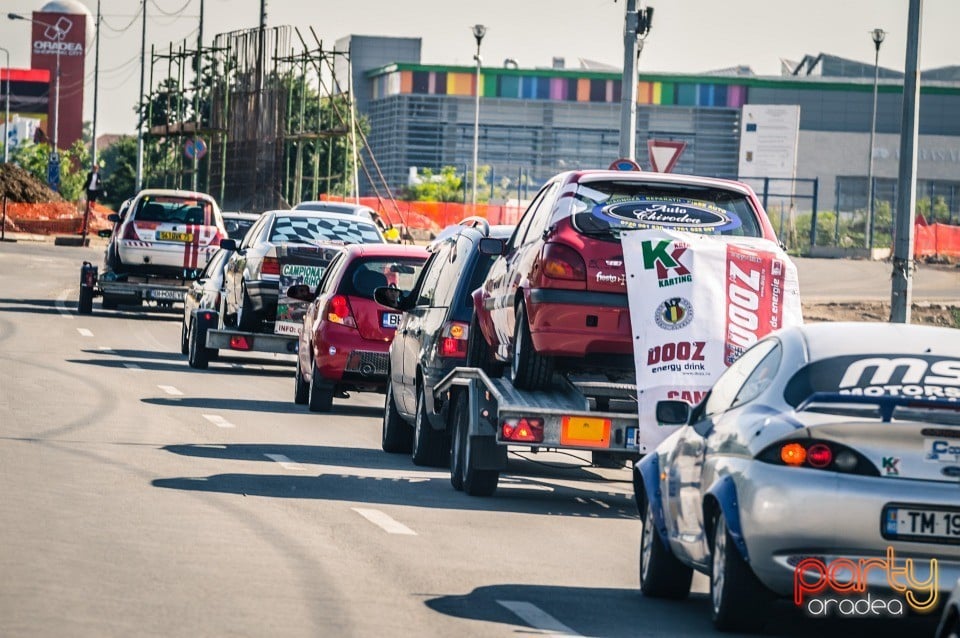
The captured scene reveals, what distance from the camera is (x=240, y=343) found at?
960 inches

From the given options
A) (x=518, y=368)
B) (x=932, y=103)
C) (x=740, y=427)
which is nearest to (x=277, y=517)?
(x=518, y=368)

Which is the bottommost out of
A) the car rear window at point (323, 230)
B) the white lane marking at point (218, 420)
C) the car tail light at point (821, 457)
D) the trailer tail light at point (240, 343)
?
the white lane marking at point (218, 420)

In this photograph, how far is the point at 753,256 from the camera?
12664mm

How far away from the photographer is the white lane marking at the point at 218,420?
18594mm

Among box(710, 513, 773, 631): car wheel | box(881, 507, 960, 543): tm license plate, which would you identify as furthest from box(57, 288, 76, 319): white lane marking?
box(881, 507, 960, 543): tm license plate

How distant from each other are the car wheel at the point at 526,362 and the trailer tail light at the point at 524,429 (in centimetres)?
76

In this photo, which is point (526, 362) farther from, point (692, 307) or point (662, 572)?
point (662, 572)

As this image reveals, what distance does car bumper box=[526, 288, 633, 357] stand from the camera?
43.3 feet

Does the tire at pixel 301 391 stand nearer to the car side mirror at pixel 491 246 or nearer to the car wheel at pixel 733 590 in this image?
the car side mirror at pixel 491 246

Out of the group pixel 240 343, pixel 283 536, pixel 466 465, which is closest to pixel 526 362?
pixel 466 465

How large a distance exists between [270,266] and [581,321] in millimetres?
11090

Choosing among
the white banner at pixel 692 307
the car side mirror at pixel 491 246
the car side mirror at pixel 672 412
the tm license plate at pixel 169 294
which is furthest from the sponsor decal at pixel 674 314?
the tm license plate at pixel 169 294

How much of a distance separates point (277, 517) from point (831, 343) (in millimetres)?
4472

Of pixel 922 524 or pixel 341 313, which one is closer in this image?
pixel 922 524
